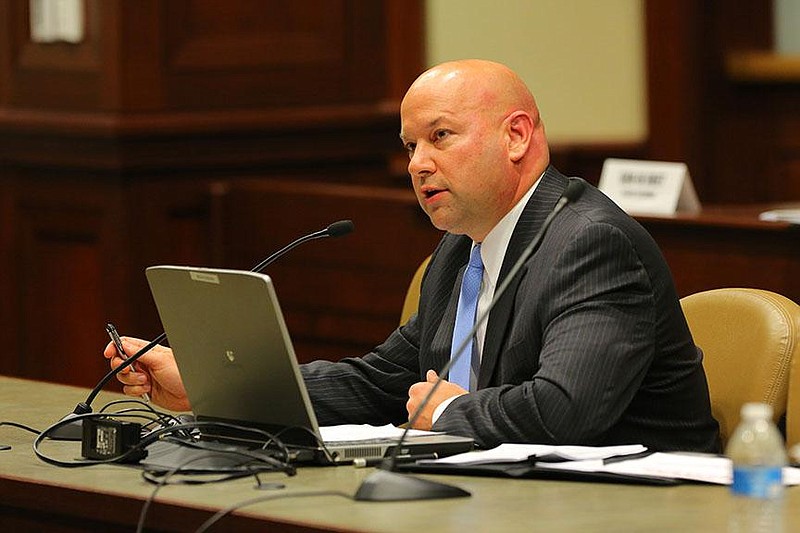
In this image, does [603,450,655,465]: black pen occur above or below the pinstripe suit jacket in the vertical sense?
below

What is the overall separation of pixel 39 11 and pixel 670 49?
2.83 metres

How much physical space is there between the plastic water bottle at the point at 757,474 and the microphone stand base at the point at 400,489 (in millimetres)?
397

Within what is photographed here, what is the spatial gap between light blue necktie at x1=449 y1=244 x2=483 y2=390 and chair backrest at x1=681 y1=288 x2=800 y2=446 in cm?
45

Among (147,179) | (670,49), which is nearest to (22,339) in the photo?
(147,179)

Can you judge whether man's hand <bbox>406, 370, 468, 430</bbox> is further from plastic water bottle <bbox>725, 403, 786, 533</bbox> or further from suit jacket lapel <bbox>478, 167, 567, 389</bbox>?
plastic water bottle <bbox>725, 403, 786, 533</bbox>

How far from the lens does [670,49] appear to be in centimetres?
768

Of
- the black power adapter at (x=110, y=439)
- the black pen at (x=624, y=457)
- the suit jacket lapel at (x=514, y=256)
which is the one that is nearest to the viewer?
the black pen at (x=624, y=457)

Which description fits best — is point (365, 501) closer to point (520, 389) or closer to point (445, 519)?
point (445, 519)

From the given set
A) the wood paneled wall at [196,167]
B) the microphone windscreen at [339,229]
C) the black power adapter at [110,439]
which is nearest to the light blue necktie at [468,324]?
the microphone windscreen at [339,229]

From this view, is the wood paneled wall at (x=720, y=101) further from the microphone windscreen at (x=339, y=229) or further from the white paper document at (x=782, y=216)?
the microphone windscreen at (x=339, y=229)

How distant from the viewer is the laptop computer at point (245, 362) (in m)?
2.82

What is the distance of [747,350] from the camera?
3.36 meters

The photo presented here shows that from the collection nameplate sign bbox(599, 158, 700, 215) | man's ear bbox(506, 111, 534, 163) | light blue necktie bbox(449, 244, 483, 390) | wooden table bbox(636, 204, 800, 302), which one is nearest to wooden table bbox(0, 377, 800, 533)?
light blue necktie bbox(449, 244, 483, 390)

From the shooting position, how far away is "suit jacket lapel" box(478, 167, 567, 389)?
324 cm
